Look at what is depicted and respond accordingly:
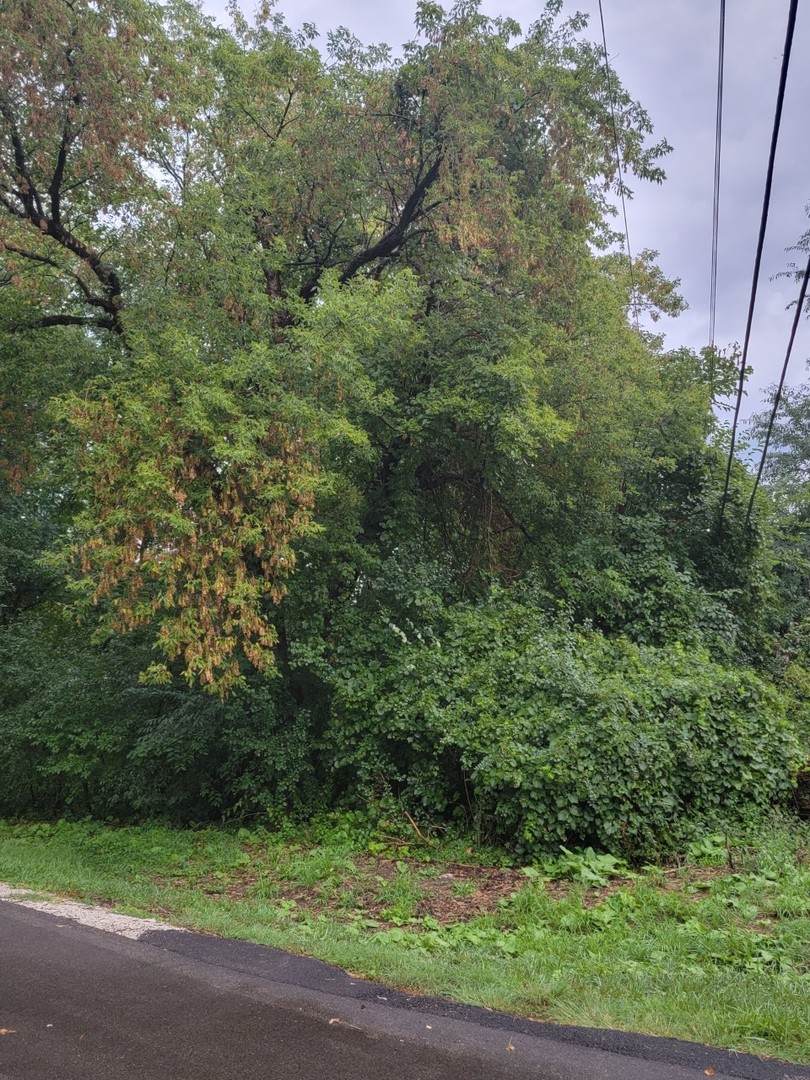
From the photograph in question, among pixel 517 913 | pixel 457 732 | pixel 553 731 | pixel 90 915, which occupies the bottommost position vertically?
pixel 90 915

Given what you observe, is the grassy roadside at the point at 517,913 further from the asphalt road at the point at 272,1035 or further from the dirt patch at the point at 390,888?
the asphalt road at the point at 272,1035

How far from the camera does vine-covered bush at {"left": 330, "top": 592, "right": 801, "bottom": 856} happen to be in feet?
25.8

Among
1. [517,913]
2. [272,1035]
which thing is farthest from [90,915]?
[517,913]

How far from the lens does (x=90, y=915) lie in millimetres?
6203

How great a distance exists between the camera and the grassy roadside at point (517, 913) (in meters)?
4.25

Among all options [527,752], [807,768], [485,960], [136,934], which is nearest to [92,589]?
[136,934]

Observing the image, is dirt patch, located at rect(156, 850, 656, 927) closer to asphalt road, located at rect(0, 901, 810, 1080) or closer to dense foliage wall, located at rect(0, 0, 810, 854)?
dense foliage wall, located at rect(0, 0, 810, 854)

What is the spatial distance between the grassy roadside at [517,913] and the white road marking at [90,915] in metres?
0.26

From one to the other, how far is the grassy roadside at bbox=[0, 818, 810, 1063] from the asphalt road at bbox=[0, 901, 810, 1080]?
0.24 m

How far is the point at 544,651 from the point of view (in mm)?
9484

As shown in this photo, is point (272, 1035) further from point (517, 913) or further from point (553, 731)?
point (553, 731)

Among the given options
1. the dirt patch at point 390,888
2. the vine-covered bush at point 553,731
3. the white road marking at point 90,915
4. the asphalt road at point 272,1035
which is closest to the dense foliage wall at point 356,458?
the vine-covered bush at point 553,731

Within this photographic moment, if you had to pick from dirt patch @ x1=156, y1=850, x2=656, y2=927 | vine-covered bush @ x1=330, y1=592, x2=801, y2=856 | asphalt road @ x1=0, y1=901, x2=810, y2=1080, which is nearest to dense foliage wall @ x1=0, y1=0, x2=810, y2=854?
vine-covered bush @ x1=330, y1=592, x2=801, y2=856

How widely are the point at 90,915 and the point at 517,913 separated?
134 inches
